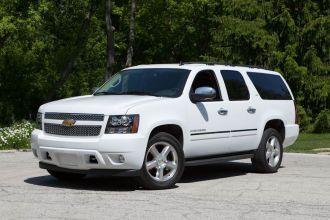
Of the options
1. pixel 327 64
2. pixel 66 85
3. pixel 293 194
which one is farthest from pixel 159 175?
pixel 66 85

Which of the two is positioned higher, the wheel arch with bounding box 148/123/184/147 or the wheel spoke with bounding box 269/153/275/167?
the wheel arch with bounding box 148/123/184/147

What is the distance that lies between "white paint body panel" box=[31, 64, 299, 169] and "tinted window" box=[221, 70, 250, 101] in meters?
0.10

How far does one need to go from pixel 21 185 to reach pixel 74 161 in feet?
3.75

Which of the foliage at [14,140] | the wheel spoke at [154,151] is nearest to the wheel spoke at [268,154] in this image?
the wheel spoke at [154,151]

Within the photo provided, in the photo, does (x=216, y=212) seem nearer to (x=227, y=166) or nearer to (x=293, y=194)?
(x=293, y=194)

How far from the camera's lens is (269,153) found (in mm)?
12094

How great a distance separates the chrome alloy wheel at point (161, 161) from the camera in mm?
9625

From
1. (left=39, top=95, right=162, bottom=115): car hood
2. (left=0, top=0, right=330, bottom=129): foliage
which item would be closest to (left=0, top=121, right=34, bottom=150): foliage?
(left=0, top=0, right=330, bottom=129): foliage

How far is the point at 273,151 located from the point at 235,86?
158 cm

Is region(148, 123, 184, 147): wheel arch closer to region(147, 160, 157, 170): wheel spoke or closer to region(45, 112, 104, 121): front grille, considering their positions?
region(147, 160, 157, 170): wheel spoke

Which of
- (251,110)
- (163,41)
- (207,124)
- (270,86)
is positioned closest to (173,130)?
(207,124)

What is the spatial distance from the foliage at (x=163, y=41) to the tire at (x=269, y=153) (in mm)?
13403

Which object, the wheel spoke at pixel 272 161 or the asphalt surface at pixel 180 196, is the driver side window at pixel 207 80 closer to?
the asphalt surface at pixel 180 196

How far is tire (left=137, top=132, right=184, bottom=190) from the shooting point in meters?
9.54
